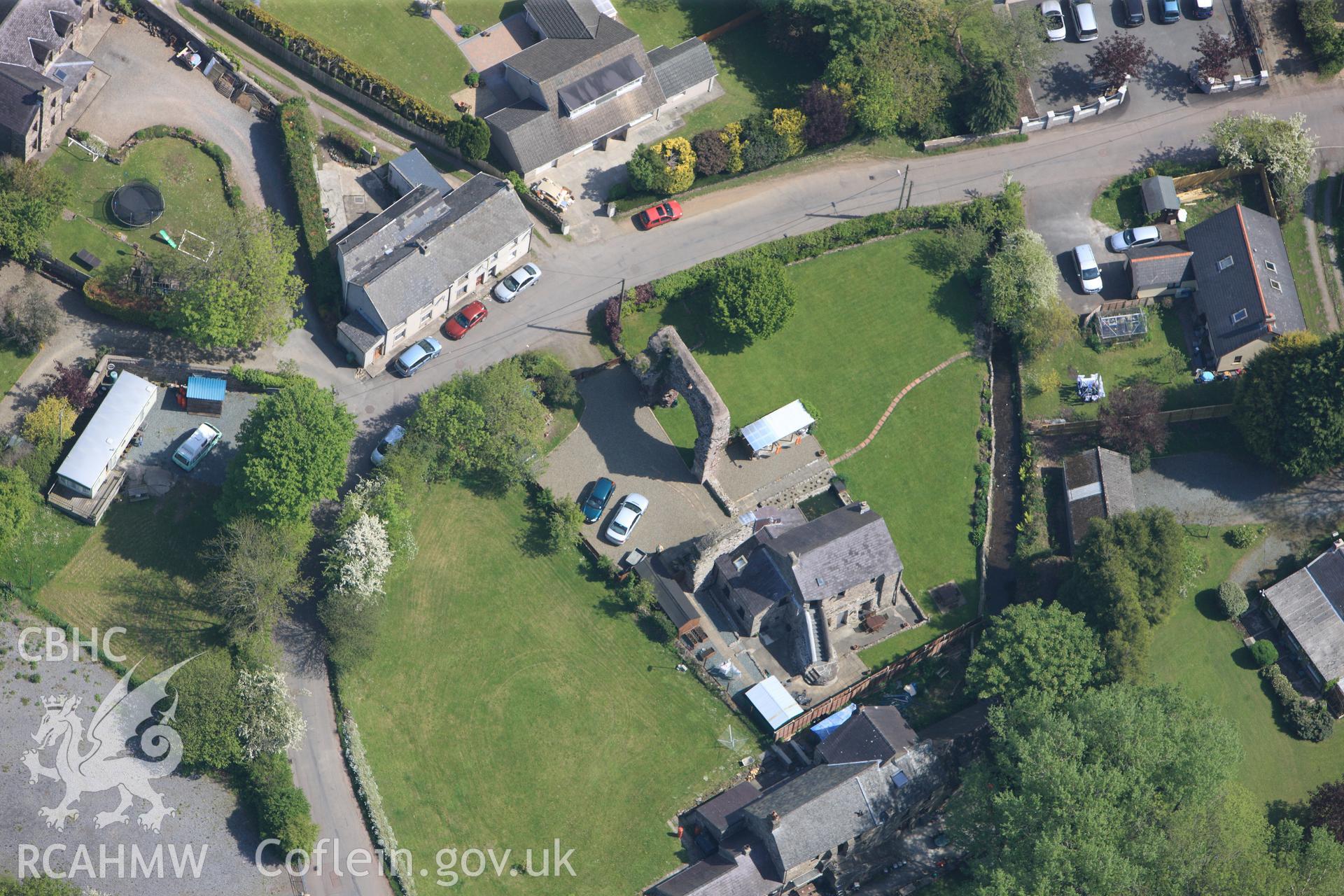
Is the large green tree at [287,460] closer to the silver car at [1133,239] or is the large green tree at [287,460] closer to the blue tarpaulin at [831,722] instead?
the blue tarpaulin at [831,722]

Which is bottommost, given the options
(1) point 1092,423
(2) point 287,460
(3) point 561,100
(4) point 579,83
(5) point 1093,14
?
(1) point 1092,423

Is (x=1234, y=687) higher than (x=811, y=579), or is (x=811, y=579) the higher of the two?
(x=811, y=579)

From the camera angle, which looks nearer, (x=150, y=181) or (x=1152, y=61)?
(x=150, y=181)

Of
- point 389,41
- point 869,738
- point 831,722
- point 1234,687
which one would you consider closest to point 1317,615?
point 1234,687


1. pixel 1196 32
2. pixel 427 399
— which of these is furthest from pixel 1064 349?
pixel 427 399

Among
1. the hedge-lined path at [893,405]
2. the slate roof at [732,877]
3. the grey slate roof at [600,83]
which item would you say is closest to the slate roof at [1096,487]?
the hedge-lined path at [893,405]

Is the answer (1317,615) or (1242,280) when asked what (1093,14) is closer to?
(1242,280)

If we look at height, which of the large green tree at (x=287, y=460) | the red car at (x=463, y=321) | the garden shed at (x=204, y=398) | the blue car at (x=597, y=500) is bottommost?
the blue car at (x=597, y=500)

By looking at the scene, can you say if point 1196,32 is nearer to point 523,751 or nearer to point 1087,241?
point 1087,241
